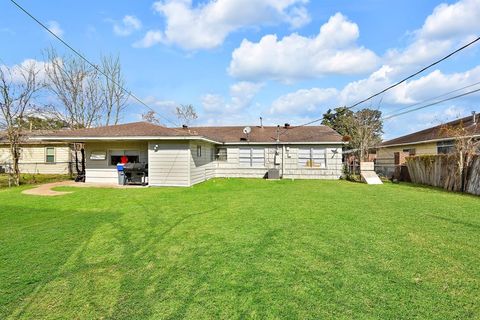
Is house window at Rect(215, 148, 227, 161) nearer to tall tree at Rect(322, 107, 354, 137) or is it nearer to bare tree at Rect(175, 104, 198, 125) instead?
bare tree at Rect(175, 104, 198, 125)

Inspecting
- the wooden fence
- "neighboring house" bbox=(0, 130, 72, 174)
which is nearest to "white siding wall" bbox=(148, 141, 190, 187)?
"neighboring house" bbox=(0, 130, 72, 174)

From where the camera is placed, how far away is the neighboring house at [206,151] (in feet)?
43.0

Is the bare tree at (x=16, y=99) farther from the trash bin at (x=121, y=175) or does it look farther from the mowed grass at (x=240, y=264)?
the mowed grass at (x=240, y=264)

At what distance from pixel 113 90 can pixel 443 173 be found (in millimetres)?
26560

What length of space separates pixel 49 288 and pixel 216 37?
1451 centimetres

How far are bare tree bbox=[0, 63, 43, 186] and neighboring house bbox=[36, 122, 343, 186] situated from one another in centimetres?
208

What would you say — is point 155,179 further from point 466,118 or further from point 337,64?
point 466,118

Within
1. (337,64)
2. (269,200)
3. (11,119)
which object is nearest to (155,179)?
(269,200)

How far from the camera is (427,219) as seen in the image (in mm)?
6328

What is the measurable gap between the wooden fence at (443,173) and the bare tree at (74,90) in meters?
25.8

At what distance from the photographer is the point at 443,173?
12.6 m

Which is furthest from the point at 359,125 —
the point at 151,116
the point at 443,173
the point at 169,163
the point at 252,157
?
the point at 151,116

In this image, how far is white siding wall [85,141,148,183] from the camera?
14.2 m

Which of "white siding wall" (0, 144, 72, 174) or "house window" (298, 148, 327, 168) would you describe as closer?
"house window" (298, 148, 327, 168)
